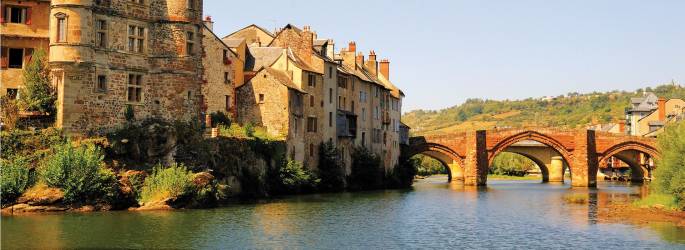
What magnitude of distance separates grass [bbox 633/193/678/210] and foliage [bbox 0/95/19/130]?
114ft

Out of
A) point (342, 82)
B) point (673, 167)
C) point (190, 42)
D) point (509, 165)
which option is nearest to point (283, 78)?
point (342, 82)

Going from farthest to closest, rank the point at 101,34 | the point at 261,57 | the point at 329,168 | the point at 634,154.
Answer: the point at 634,154 < the point at 261,57 < the point at 329,168 < the point at 101,34

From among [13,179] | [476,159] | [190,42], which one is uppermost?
[190,42]

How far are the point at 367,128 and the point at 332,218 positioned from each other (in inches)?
1422

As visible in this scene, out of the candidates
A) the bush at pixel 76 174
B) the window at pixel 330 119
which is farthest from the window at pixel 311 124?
the bush at pixel 76 174

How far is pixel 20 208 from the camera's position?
41.4m

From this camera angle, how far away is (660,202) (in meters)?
50.9

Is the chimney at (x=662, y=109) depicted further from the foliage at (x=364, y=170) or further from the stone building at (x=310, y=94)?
the foliage at (x=364, y=170)

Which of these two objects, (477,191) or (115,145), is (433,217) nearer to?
(115,145)

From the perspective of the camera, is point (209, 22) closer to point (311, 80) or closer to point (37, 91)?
point (311, 80)

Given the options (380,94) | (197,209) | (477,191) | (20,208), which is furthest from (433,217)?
(380,94)

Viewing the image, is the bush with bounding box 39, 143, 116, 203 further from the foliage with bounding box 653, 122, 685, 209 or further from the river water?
the foliage with bounding box 653, 122, 685, 209

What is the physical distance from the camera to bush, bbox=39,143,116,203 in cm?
4225

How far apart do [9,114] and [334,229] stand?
18.4 meters
